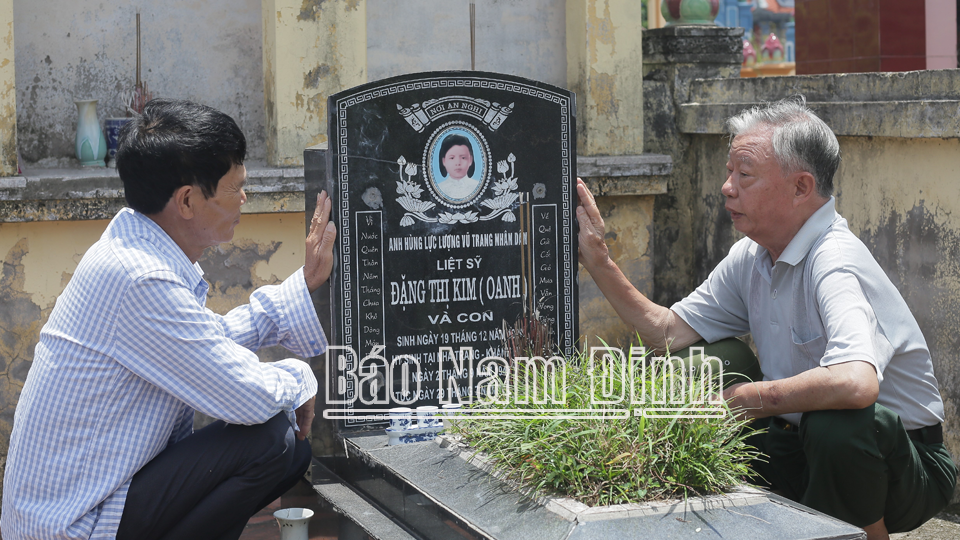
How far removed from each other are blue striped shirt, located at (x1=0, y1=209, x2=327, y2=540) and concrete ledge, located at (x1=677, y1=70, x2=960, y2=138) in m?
2.88

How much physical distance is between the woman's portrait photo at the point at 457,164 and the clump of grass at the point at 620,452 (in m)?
0.91

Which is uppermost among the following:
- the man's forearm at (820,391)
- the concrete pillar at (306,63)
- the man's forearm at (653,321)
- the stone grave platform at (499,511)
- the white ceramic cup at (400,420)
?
the concrete pillar at (306,63)

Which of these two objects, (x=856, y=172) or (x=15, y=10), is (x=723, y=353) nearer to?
(x=856, y=172)

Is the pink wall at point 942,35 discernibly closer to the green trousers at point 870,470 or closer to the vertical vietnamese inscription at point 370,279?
the green trousers at point 870,470

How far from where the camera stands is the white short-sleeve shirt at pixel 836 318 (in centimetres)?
276

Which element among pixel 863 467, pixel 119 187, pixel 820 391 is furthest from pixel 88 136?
pixel 863 467

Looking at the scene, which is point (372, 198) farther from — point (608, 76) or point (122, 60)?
point (608, 76)

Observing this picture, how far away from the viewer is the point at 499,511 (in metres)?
2.57

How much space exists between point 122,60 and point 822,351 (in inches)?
147

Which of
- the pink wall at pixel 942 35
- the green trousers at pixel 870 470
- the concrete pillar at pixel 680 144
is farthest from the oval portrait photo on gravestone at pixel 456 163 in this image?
the pink wall at pixel 942 35

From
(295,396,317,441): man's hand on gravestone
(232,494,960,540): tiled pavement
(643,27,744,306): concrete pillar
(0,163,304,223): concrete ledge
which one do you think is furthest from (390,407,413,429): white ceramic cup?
(643,27,744,306): concrete pillar

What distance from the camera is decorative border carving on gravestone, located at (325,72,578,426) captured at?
3406mm

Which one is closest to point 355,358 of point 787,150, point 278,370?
point 278,370

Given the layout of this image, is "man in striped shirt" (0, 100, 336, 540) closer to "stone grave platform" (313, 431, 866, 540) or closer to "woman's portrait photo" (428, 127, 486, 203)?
"stone grave platform" (313, 431, 866, 540)
